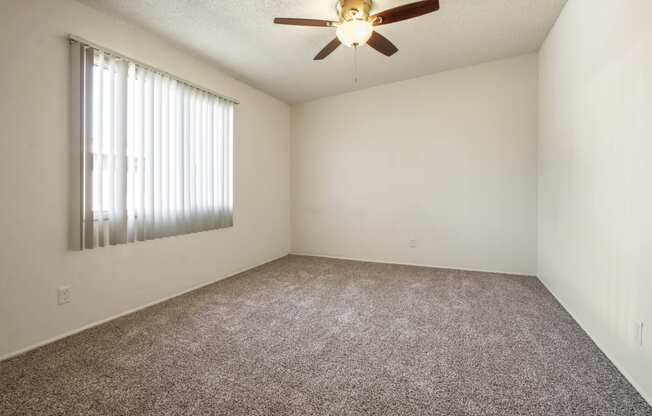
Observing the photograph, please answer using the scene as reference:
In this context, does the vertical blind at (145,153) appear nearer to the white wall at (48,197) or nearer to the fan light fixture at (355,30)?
the white wall at (48,197)

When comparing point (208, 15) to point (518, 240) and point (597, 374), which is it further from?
point (518, 240)

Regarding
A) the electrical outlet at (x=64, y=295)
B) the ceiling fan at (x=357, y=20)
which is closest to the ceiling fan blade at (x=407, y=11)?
the ceiling fan at (x=357, y=20)

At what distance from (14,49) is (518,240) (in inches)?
196

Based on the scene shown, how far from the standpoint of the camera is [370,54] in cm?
324

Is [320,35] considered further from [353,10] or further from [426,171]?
[426,171]

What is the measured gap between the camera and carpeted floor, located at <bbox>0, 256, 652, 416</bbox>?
4.52 feet

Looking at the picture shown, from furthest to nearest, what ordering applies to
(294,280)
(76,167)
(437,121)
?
(437,121), (294,280), (76,167)

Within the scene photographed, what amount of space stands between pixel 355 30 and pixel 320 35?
2.81ft

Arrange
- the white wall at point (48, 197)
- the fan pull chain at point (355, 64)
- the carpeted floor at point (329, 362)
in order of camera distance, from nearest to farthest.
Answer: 1. the carpeted floor at point (329, 362)
2. the white wall at point (48, 197)
3. the fan pull chain at point (355, 64)

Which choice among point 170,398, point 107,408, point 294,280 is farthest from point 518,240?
point 107,408

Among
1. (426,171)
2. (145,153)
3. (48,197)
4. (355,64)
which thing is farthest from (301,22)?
(426,171)

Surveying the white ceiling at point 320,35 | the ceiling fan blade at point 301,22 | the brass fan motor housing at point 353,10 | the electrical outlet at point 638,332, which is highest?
the white ceiling at point 320,35

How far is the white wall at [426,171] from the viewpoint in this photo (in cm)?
350

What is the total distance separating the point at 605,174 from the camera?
5.99 feet
